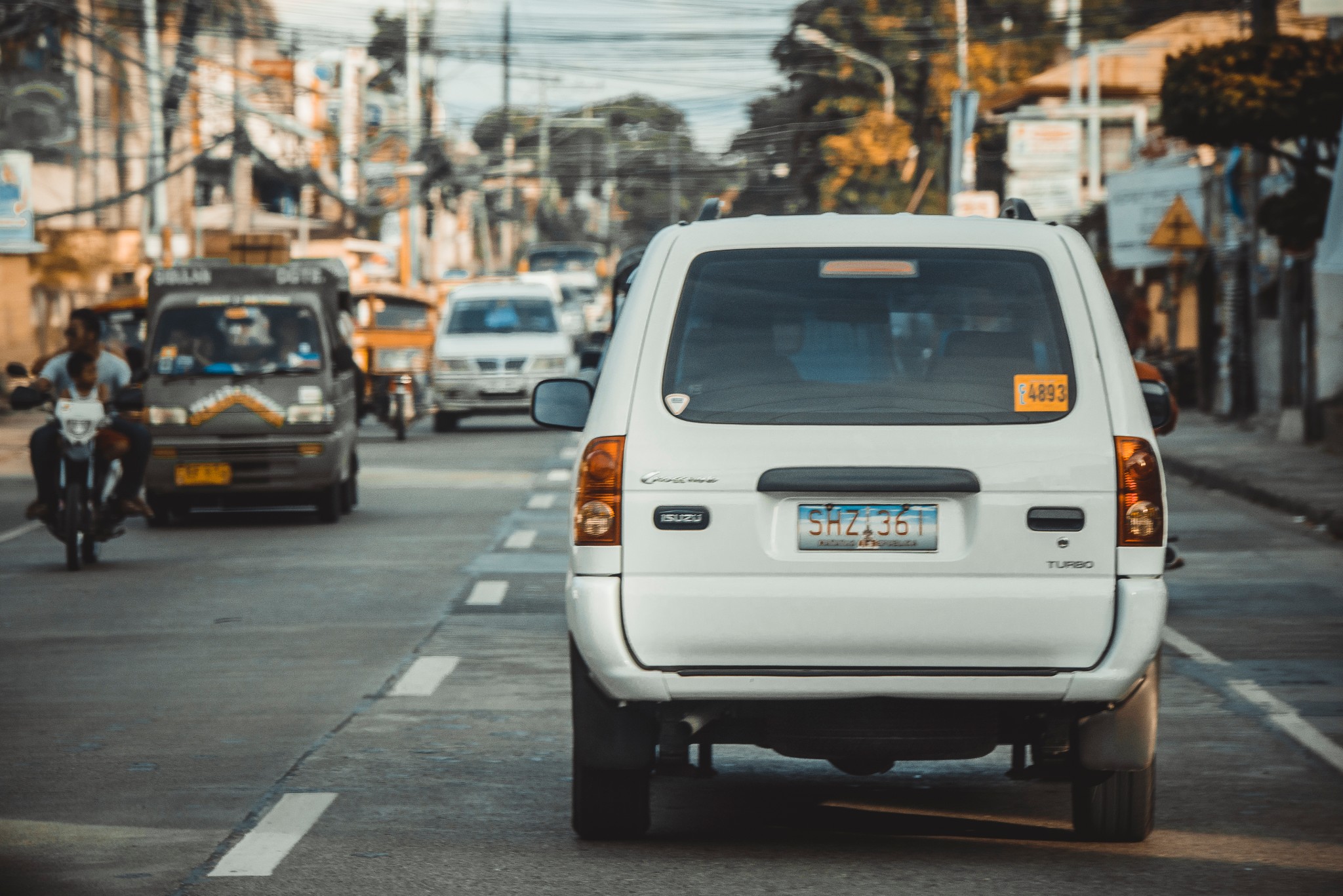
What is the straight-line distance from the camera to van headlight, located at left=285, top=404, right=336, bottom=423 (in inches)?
709

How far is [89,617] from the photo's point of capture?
40.3 feet

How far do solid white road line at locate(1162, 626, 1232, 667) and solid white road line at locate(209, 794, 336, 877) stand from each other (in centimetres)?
454

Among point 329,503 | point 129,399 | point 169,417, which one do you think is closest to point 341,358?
point 329,503

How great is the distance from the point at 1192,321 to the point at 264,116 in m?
16.4

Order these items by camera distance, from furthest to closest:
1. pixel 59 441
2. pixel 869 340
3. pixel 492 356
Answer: pixel 492 356 < pixel 59 441 < pixel 869 340

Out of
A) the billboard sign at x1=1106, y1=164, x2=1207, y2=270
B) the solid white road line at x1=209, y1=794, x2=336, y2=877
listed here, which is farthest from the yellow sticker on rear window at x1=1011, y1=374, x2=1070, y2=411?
the billboard sign at x1=1106, y1=164, x2=1207, y2=270

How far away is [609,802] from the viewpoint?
6328mm

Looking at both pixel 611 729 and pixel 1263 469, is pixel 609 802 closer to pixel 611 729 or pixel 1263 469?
pixel 611 729

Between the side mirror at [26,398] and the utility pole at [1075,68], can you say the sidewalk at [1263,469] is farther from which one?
the utility pole at [1075,68]

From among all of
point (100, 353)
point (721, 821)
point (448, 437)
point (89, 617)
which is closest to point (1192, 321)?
point (448, 437)

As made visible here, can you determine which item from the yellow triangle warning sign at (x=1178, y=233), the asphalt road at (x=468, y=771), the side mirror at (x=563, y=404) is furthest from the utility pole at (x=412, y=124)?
the side mirror at (x=563, y=404)

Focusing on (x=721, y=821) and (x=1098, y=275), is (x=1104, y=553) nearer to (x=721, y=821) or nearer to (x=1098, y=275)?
(x=1098, y=275)

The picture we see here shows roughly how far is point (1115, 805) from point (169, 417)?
42.3ft

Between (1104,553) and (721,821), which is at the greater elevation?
(1104,553)
